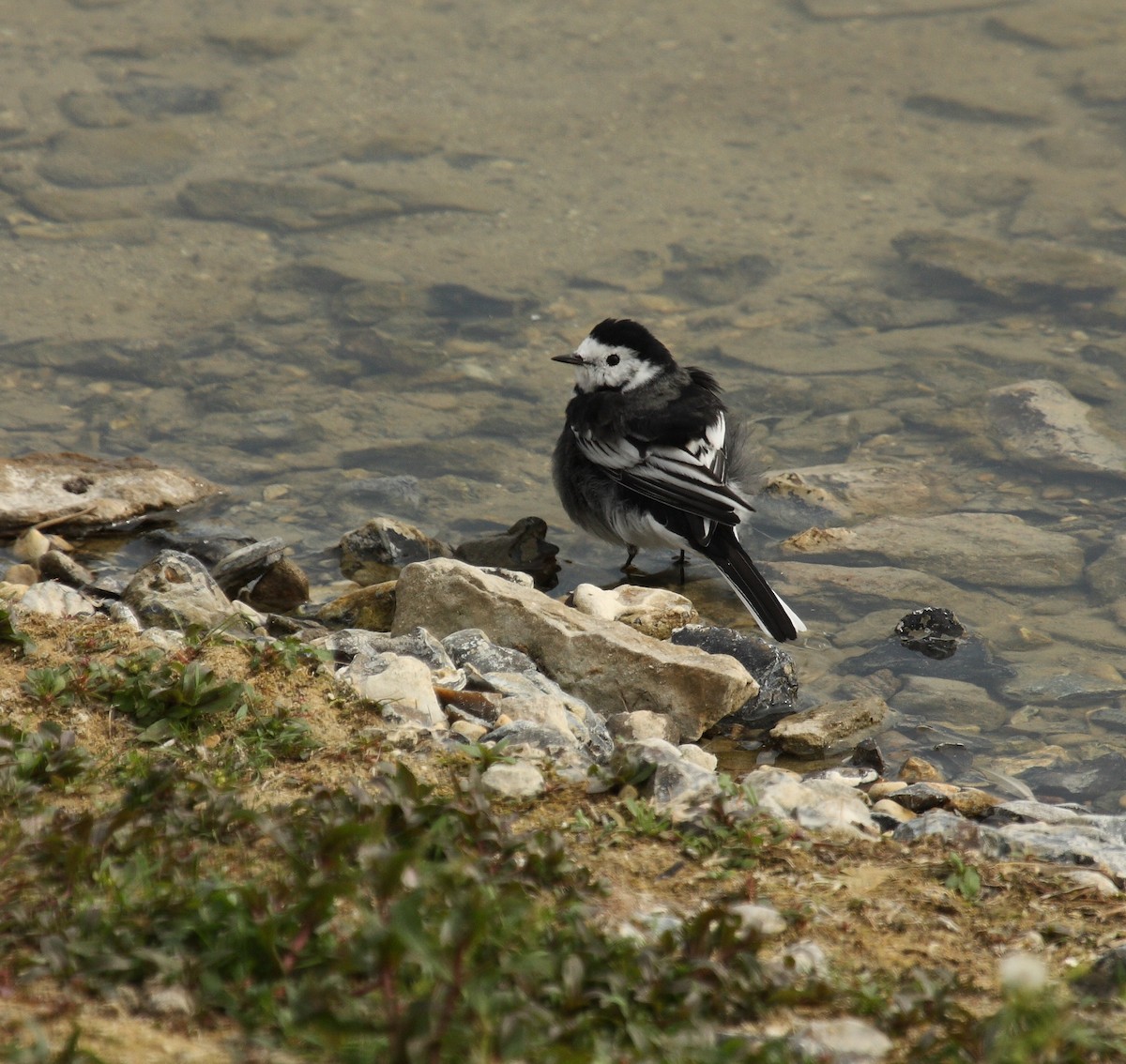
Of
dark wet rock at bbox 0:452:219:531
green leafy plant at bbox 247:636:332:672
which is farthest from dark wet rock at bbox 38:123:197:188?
green leafy plant at bbox 247:636:332:672

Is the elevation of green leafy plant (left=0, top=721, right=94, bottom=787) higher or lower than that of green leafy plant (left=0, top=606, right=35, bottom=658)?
higher

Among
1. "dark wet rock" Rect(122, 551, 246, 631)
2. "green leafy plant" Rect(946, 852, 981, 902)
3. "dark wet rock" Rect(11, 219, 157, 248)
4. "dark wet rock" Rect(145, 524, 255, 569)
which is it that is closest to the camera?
"green leafy plant" Rect(946, 852, 981, 902)

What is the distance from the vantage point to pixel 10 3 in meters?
18.8

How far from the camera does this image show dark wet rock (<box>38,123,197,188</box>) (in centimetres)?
1374

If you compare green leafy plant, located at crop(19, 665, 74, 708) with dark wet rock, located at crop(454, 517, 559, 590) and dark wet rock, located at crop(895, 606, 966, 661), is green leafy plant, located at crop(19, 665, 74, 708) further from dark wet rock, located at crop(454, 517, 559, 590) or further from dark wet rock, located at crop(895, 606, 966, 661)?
dark wet rock, located at crop(895, 606, 966, 661)

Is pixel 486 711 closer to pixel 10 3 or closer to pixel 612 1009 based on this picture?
pixel 612 1009

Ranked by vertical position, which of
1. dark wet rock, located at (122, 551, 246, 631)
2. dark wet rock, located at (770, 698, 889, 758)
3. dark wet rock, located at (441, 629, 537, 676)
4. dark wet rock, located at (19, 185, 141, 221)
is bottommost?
dark wet rock, located at (19, 185, 141, 221)

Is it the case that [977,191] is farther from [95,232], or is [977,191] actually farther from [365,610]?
[365,610]

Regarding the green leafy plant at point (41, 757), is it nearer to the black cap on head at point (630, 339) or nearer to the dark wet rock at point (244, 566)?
the dark wet rock at point (244, 566)

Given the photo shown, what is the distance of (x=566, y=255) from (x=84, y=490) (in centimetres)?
620

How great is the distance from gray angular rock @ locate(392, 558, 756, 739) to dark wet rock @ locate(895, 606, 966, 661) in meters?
1.38

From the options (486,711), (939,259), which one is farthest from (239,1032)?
(939,259)

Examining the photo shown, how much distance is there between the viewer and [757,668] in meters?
5.70

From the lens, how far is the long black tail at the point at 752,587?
20.5ft
